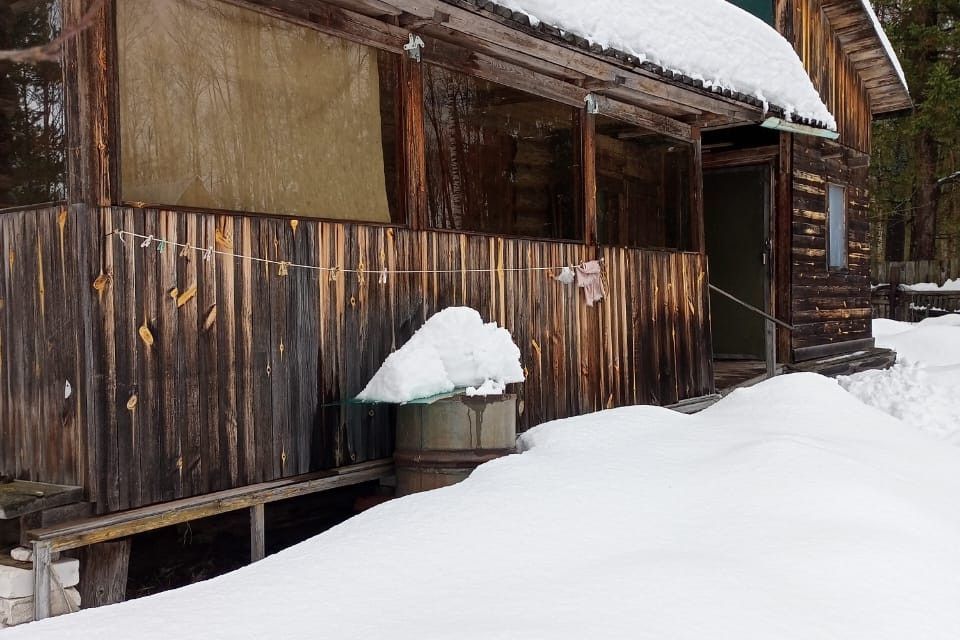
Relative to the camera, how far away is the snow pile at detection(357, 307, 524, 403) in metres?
5.50

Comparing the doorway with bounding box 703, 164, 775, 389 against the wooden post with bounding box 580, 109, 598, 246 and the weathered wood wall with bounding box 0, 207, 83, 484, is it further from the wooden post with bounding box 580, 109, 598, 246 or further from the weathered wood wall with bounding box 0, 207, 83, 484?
the weathered wood wall with bounding box 0, 207, 83, 484

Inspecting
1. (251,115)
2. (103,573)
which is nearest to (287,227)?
(251,115)

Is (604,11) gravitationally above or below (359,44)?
above

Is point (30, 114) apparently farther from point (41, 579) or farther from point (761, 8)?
point (761, 8)

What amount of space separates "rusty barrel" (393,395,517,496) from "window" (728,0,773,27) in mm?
9249

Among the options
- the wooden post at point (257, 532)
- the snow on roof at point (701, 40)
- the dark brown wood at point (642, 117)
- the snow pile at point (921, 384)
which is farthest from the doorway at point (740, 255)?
the wooden post at point (257, 532)

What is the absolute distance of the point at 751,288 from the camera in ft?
43.3

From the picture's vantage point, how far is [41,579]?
4203 millimetres

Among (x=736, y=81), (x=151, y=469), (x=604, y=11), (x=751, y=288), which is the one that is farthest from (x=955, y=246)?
(x=151, y=469)

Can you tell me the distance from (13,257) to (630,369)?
5595mm

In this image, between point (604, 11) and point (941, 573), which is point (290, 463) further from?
point (604, 11)

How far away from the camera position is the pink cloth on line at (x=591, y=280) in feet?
26.2

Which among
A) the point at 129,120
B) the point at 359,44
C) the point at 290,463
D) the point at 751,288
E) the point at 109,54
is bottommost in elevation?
the point at 290,463

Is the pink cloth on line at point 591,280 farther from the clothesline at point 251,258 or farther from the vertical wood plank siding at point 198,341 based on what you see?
the vertical wood plank siding at point 198,341
